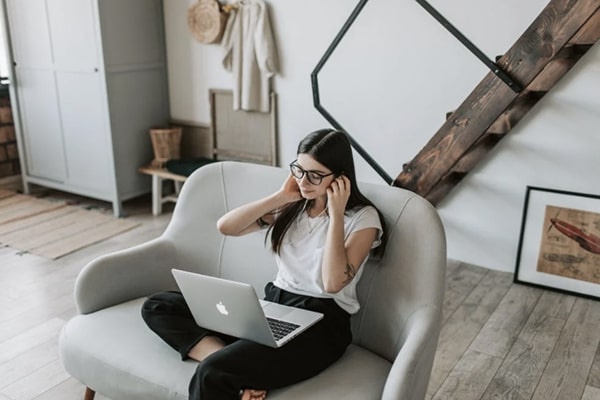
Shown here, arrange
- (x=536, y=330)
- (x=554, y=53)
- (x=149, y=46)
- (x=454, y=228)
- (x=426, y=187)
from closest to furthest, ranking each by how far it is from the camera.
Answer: (x=554, y=53), (x=536, y=330), (x=426, y=187), (x=454, y=228), (x=149, y=46)

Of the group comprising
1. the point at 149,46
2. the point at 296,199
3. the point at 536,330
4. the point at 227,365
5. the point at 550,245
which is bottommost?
the point at 536,330

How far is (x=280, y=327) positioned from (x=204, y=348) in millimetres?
252

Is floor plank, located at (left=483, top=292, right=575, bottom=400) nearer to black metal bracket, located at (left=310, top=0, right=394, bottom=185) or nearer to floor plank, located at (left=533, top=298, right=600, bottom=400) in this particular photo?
floor plank, located at (left=533, top=298, right=600, bottom=400)

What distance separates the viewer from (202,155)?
15.1ft

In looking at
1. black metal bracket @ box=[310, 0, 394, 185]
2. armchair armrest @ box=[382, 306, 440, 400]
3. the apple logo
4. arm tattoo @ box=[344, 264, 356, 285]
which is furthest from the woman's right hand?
black metal bracket @ box=[310, 0, 394, 185]

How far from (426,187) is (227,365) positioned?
1.84 m

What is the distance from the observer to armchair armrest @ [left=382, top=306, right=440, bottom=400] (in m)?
1.43

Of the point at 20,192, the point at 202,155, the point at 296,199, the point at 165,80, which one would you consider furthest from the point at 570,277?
the point at 20,192

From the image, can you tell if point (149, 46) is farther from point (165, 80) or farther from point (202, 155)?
point (202, 155)

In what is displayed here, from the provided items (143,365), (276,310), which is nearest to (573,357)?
(276,310)

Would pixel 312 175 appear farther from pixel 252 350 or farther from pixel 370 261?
pixel 252 350

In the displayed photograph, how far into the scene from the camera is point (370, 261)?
1.88 metres

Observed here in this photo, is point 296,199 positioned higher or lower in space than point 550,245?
higher

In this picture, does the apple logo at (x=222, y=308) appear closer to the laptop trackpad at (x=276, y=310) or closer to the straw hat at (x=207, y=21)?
the laptop trackpad at (x=276, y=310)
